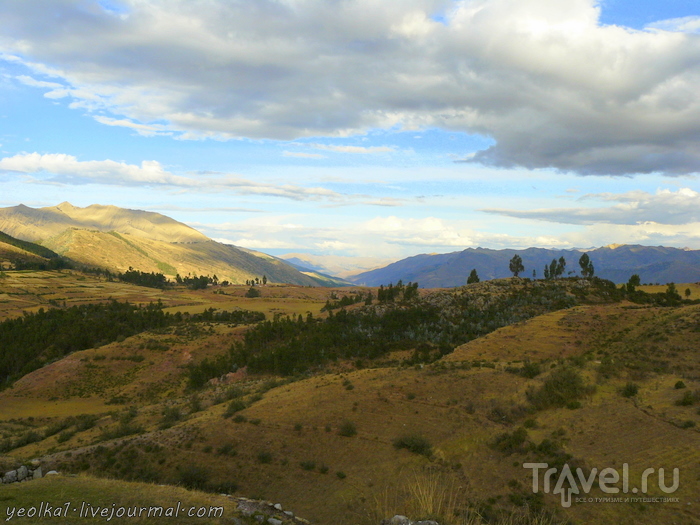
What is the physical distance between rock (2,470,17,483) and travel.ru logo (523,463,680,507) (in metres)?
23.4

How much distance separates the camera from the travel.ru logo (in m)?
14.8

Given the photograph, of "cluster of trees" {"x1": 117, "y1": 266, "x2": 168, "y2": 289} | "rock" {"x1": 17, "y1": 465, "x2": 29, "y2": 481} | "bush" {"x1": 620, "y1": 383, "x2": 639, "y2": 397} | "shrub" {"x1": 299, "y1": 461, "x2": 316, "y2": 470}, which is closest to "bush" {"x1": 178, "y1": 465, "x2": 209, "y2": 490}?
"shrub" {"x1": 299, "y1": 461, "x2": 316, "y2": 470}

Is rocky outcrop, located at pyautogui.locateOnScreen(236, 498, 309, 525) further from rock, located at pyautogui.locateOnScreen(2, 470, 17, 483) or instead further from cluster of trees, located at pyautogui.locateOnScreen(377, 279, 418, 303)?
cluster of trees, located at pyautogui.locateOnScreen(377, 279, 418, 303)

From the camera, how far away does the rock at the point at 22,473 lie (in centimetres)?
1812

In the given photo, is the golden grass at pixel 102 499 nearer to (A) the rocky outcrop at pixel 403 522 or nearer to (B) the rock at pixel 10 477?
(B) the rock at pixel 10 477

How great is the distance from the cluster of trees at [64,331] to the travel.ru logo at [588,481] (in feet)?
228

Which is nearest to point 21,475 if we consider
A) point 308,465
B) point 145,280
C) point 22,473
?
point 22,473

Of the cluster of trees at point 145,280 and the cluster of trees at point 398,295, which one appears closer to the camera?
the cluster of trees at point 398,295

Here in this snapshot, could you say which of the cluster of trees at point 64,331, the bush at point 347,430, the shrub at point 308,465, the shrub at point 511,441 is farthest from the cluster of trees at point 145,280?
the shrub at point 511,441

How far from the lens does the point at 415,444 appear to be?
20766mm

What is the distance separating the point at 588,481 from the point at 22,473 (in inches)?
1006

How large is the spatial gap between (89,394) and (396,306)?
48482 millimetres

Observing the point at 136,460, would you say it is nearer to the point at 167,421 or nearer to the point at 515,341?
the point at 167,421

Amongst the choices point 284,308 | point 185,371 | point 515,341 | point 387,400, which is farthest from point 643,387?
point 284,308
